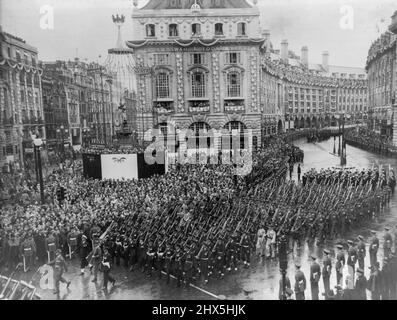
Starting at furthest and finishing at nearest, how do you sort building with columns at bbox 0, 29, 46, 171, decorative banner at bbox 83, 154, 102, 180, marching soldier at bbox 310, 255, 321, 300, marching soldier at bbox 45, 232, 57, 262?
decorative banner at bbox 83, 154, 102, 180
building with columns at bbox 0, 29, 46, 171
marching soldier at bbox 45, 232, 57, 262
marching soldier at bbox 310, 255, 321, 300

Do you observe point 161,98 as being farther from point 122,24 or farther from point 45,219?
point 45,219

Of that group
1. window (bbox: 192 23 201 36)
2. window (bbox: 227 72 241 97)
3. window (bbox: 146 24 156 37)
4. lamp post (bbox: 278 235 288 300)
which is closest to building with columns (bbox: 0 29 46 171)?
window (bbox: 146 24 156 37)

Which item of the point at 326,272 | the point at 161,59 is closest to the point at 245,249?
the point at 326,272

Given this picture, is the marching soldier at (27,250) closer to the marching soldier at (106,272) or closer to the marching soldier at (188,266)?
the marching soldier at (106,272)

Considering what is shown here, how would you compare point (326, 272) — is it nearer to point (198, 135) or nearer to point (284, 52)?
point (198, 135)

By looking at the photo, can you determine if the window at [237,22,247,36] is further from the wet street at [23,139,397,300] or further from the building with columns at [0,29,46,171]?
the wet street at [23,139,397,300]

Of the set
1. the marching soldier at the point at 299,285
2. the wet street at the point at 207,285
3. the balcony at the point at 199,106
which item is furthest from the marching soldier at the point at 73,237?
the balcony at the point at 199,106
